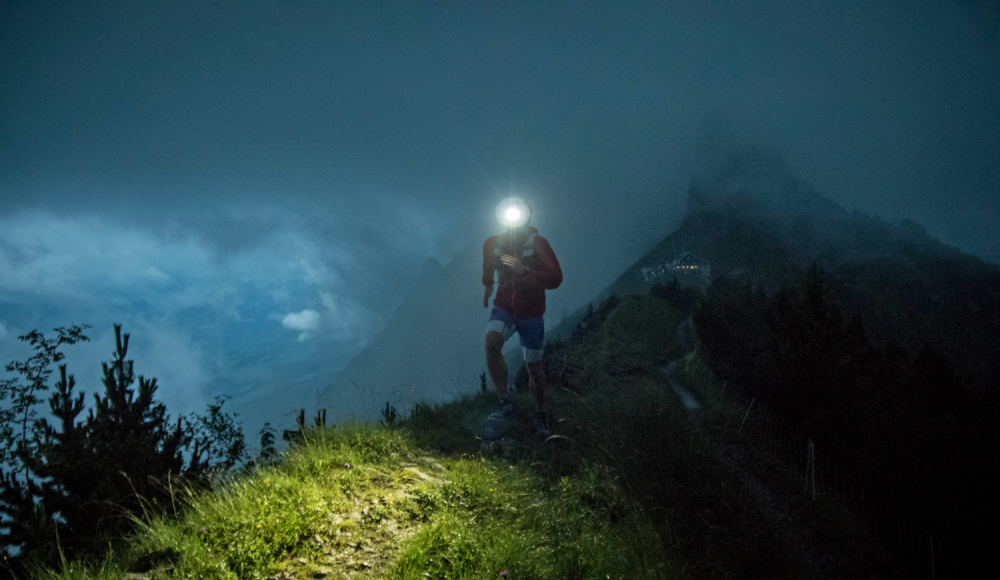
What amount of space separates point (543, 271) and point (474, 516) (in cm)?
325

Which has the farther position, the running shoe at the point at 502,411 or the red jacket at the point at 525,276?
the running shoe at the point at 502,411

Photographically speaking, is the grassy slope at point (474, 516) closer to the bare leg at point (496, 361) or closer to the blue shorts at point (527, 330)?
the bare leg at point (496, 361)

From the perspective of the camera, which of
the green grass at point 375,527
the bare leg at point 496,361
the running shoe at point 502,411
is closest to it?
the green grass at point 375,527

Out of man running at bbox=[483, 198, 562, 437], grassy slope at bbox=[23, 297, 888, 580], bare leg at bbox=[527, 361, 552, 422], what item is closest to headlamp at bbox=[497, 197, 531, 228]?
man running at bbox=[483, 198, 562, 437]

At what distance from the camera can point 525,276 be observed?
16.8 feet

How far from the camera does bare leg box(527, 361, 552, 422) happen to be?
5180 millimetres

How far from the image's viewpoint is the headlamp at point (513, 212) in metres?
5.27

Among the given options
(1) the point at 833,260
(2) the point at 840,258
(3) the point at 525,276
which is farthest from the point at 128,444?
(2) the point at 840,258

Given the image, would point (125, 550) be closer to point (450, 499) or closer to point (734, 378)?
point (450, 499)

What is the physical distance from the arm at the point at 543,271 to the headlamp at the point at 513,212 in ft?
1.23

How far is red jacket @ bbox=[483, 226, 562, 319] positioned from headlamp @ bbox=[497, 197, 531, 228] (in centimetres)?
21

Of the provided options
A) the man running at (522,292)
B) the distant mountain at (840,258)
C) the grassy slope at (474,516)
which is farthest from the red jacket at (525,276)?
the distant mountain at (840,258)

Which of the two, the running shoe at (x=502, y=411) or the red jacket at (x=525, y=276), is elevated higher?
the red jacket at (x=525, y=276)

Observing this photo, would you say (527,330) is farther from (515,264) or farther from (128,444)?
(128,444)
